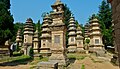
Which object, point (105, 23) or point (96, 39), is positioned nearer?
point (96, 39)

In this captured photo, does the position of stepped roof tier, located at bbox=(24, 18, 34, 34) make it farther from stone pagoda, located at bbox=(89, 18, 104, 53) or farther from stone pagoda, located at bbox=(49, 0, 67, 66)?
stone pagoda, located at bbox=(49, 0, 67, 66)

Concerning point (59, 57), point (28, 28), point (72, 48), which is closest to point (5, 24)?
point (59, 57)

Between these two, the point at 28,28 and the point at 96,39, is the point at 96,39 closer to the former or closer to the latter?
the point at 96,39

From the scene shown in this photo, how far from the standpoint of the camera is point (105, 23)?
144 feet

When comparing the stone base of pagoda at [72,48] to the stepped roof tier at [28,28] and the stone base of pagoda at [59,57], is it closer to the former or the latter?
the stepped roof tier at [28,28]

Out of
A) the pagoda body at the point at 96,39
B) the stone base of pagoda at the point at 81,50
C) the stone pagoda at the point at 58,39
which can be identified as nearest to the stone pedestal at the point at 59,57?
the stone pagoda at the point at 58,39

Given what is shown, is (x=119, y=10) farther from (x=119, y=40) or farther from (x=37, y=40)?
(x=37, y=40)

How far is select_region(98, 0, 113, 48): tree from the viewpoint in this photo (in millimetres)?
38406

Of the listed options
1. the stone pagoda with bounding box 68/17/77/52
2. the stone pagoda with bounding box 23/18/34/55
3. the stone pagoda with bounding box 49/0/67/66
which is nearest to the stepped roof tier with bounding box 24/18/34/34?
the stone pagoda with bounding box 23/18/34/55

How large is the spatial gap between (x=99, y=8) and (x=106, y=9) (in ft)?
9.40

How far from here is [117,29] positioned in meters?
5.25

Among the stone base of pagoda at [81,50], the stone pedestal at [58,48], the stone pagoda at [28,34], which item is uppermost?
the stone pagoda at [28,34]

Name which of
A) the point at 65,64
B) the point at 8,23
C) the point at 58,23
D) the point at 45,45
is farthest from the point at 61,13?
the point at 45,45

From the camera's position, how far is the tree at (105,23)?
38.4 meters
